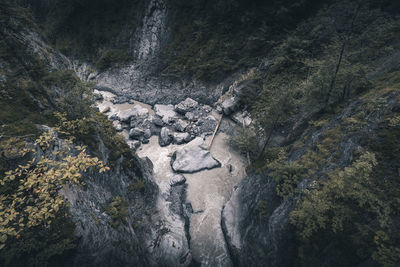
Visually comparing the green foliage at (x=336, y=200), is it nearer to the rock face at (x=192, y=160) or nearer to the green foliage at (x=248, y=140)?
the green foliage at (x=248, y=140)

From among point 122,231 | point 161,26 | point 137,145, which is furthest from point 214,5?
point 122,231

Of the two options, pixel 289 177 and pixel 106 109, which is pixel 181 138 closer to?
pixel 289 177

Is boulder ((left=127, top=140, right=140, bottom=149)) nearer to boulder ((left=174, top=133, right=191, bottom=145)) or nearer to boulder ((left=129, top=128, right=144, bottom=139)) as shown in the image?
boulder ((left=129, top=128, right=144, bottom=139))

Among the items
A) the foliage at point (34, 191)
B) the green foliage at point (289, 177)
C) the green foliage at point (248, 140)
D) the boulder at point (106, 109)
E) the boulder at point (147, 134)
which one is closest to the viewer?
the foliage at point (34, 191)

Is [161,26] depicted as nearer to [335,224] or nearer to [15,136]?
[15,136]

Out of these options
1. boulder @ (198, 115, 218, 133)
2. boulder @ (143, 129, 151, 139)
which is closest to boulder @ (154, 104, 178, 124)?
boulder @ (143, 129, 151, 139)

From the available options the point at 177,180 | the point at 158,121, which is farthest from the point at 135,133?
the point at 177,180

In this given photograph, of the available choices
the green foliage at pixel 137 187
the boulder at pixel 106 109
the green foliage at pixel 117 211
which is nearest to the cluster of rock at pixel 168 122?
the boulder at pixel 106 109
